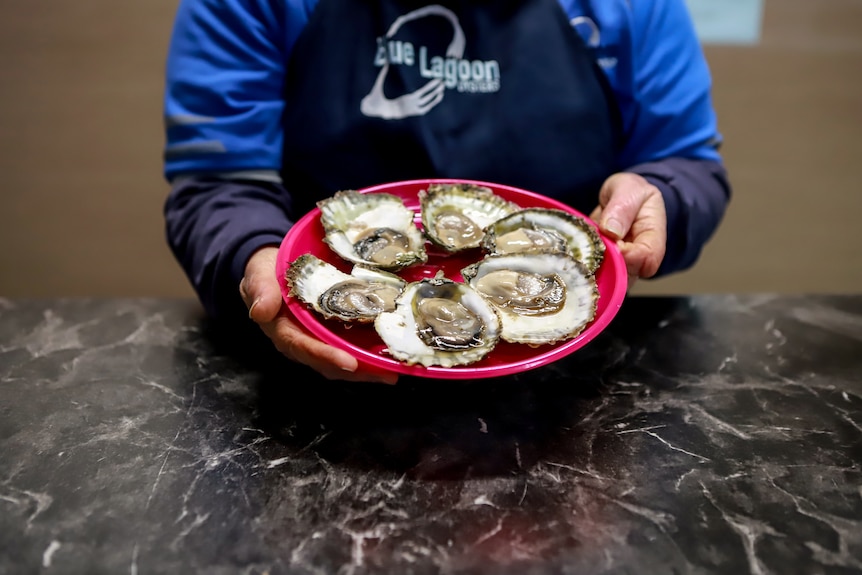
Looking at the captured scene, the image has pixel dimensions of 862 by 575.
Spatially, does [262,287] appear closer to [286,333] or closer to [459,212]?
[286,333]

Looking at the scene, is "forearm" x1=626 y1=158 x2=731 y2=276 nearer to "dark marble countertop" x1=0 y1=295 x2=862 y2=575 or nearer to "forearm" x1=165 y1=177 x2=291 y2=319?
"dark marble countertop" x1=0 y1=295 x2=862 y2=575

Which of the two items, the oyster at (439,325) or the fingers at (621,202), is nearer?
the oyster at (439,325)

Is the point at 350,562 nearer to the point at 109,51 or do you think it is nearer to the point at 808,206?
the point at 109,51

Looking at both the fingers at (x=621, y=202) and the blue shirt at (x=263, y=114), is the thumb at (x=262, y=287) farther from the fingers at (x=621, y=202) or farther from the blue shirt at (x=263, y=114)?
the fingers at (x=621, y=202)

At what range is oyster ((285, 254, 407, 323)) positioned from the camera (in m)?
0.77

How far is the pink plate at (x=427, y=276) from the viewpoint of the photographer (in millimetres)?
692

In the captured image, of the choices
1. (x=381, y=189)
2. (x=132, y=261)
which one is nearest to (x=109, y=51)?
(x=132, y=261)

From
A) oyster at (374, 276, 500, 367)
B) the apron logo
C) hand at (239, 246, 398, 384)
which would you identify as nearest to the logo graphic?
the apron logo

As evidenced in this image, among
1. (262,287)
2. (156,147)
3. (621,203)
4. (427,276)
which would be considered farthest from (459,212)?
(156,147)

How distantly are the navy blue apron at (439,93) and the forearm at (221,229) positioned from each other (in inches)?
4.7

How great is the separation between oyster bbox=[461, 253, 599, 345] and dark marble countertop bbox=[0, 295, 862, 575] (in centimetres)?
8

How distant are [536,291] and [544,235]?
116 millimetres

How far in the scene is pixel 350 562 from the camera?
0.58m

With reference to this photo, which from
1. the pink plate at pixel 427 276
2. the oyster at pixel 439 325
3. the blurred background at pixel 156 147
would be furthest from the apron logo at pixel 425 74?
the blurred background at pixel 156 147
